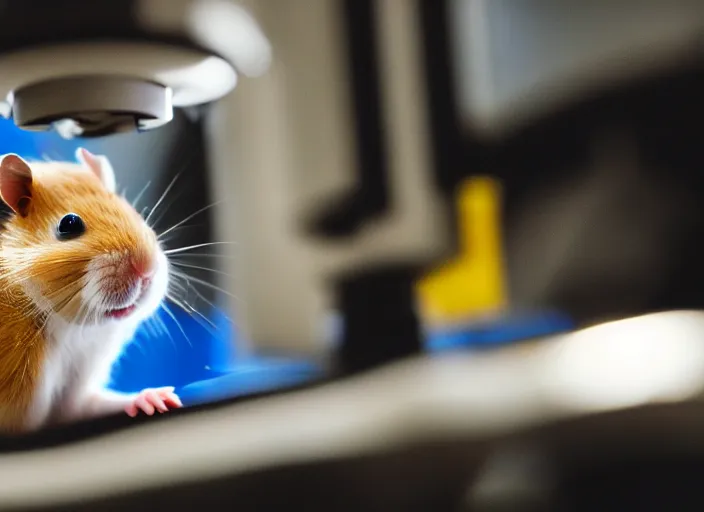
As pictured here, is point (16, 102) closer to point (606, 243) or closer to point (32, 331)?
point (32, 331)

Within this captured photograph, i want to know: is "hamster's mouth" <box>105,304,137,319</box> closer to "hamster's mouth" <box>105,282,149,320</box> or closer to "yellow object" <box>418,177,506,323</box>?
"hamster's mouth" <box>105,282,149,320</box>

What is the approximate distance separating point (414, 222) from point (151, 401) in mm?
156

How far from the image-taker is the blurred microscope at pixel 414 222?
0.33 meters

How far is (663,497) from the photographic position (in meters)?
0.39

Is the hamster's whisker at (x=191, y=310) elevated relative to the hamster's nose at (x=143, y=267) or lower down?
lower down

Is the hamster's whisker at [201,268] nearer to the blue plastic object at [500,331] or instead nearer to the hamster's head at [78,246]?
the hamster's head at [78,246]

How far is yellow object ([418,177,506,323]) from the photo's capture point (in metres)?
0.36

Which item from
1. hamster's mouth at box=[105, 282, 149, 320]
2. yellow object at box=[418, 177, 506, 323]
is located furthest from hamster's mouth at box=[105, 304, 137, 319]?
yellow object at box=[418, 177, 506, 323]

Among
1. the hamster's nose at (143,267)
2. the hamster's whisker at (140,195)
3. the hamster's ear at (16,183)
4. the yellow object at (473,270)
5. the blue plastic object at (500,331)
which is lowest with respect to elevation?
the blue plastic object at (500,331)

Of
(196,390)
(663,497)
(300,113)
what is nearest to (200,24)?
(300,113)

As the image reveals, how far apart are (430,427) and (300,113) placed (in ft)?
0.58

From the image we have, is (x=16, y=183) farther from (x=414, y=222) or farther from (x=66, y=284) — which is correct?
(x=414, y=222)

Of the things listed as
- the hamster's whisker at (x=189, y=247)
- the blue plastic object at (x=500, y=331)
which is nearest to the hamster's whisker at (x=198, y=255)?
the hamster's whisker at (x=189, y=247)

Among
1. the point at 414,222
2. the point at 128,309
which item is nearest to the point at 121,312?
the point at 128,309
